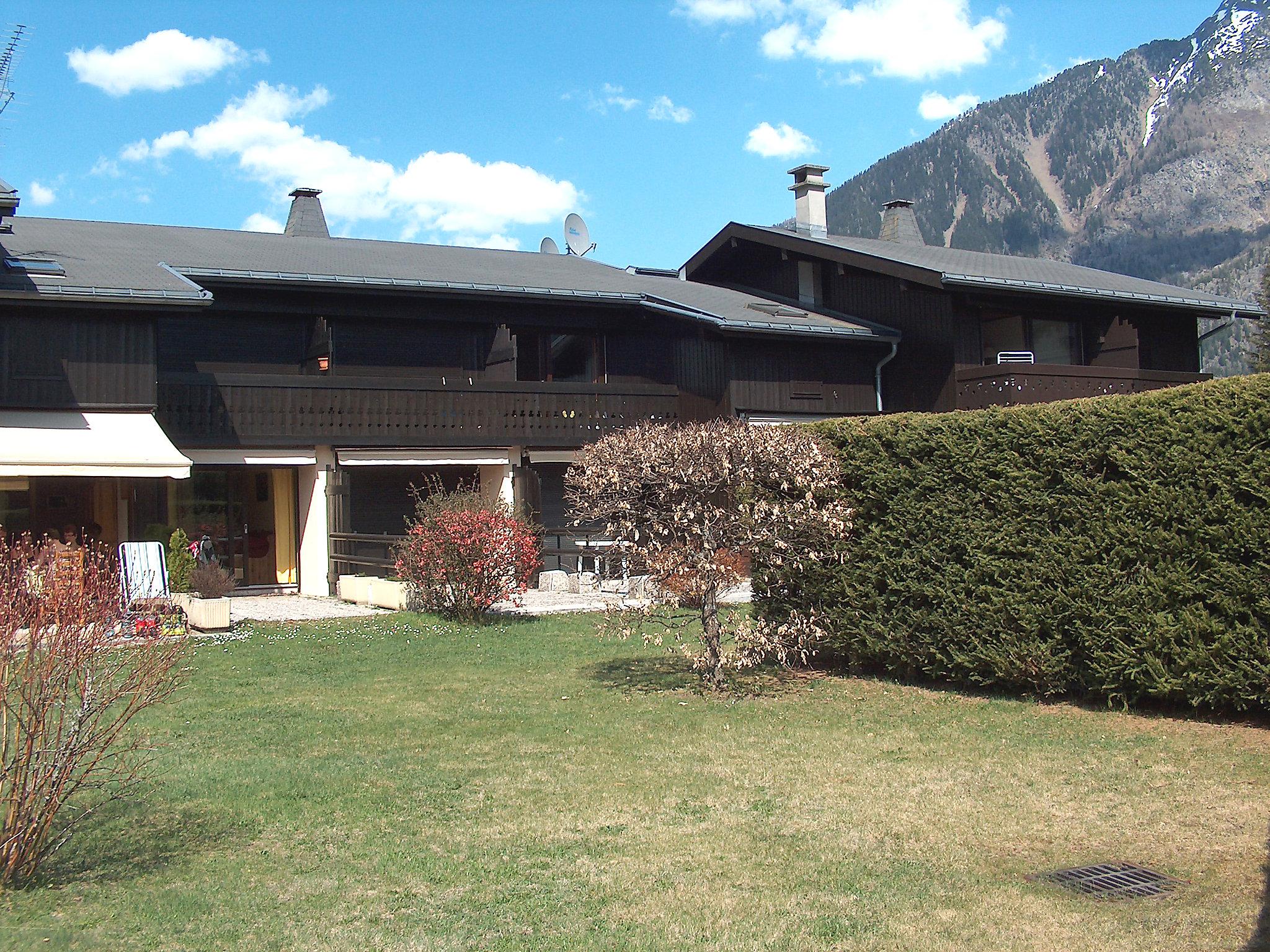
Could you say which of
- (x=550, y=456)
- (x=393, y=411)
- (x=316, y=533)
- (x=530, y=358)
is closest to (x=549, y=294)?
(x=530, y=358)

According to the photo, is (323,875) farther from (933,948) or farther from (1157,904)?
(1157,904)

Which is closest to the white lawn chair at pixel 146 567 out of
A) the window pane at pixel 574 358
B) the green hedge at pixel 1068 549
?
the green hedge at pixel 1068 549

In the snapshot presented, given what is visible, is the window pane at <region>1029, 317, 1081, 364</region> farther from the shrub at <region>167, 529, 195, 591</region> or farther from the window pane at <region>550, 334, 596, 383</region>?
the shrub at <region>167, 529, 195, 591</region>

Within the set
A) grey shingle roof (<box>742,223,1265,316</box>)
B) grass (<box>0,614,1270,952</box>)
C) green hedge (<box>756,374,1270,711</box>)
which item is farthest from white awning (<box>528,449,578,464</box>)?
grass (<box>0,614,1270,952</box>)

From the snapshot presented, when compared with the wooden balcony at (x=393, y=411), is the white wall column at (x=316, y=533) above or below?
below

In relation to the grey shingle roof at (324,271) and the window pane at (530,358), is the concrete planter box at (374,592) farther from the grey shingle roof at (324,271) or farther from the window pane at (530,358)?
the window pane at (530,358)

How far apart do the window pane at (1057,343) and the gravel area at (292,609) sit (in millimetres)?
15800

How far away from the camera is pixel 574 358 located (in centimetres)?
2778

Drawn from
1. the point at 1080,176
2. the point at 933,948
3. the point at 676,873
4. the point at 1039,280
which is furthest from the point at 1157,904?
the point at 1080,176

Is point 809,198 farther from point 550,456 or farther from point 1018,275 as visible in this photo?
point 550,456

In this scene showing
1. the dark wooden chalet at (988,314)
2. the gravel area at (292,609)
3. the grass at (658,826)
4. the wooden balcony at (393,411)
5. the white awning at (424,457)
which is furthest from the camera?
the dark wooden chalet at (988,314)

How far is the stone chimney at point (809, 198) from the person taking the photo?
101 ft

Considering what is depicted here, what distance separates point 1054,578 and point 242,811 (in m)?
6.29

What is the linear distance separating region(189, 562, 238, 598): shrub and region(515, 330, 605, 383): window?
8.47 m
